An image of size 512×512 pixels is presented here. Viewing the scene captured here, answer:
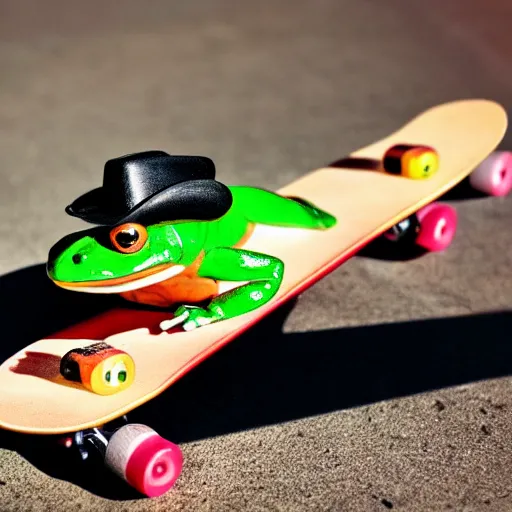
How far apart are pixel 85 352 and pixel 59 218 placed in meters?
1.15

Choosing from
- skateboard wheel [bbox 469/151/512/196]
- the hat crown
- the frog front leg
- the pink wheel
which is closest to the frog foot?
the frog front leg

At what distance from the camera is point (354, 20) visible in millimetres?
4176

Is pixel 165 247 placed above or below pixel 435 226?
above

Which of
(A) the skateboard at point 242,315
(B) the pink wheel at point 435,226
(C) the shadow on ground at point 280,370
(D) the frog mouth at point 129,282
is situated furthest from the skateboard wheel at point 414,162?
(D) the frog mouth at point 129,282

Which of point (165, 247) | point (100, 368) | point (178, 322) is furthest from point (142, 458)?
point (165, 247)

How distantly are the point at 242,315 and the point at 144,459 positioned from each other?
42 cm

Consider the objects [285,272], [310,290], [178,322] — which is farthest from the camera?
[310,290]

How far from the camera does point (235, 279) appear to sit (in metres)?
1.83

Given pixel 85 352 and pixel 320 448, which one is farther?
pixel 320 448

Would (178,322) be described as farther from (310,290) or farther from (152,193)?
(310,290)

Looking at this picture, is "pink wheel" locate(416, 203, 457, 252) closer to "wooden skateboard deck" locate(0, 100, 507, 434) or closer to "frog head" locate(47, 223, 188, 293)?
"wooden skateboard deck" locate(0, 100, 507, 434)

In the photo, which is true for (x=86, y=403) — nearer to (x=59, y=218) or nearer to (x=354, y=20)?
(x=59, y=218)

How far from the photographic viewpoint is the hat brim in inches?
65.2

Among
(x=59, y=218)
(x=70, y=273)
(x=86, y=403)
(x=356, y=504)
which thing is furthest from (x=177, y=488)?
(x=59, y=218)
